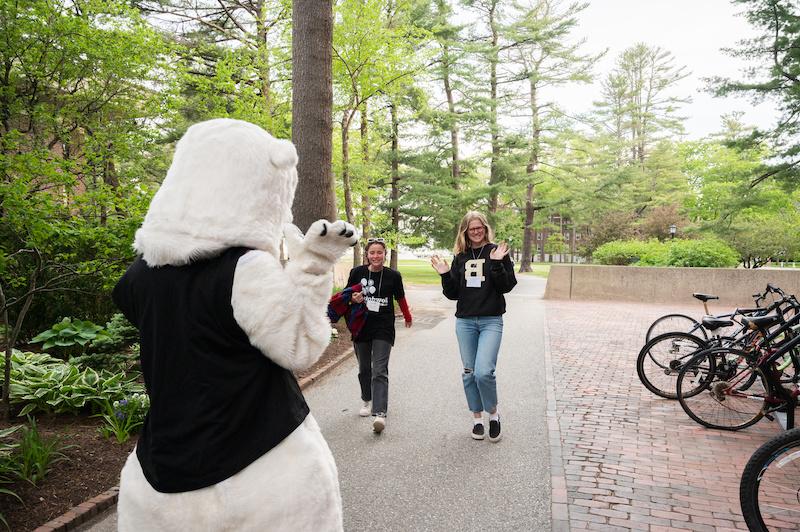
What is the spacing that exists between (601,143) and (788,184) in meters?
23.0

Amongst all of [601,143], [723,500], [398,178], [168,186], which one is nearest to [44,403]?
[168,186]

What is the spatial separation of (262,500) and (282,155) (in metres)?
1.02

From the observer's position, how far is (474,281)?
16.0 ft

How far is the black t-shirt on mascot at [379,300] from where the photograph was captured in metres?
5.38

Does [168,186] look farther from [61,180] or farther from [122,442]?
[61,180]

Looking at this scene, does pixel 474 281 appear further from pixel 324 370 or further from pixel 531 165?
pixel 531 165

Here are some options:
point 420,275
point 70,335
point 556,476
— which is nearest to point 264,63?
point 70,335

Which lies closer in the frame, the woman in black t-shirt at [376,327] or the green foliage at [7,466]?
the green foliage at [7,466]

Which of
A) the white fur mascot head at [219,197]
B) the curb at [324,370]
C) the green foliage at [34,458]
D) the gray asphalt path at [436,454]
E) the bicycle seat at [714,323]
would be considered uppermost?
the white fur mascot head at [219,197]

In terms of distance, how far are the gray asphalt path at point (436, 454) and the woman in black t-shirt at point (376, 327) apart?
1.03 feet

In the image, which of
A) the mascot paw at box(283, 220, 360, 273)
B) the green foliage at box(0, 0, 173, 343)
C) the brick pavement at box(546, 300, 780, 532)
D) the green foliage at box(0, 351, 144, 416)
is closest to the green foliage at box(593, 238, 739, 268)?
the brick pavement at box(546, 300, 780, 532)

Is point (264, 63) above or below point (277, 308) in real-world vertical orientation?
above

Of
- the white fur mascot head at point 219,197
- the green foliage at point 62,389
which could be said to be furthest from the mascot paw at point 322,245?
the green foliage at point 62,389

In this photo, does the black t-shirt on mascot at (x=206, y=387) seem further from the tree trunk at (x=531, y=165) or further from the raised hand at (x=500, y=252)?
the tree trunk at (x=531, y=165)
